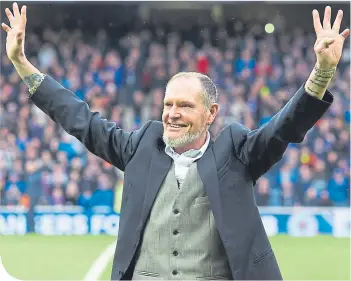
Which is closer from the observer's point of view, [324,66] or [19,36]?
[324,66]

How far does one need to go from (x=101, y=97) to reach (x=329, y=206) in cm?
608

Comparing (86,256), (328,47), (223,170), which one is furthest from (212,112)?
(86,256)

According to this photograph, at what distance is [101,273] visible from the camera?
427 inches

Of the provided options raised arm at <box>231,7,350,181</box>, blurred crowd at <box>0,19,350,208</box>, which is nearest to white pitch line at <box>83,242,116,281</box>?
blurred crowd at <box>0,19,350,208</box>

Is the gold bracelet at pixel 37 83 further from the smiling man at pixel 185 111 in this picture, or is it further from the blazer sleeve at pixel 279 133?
the blazer sleeve at pixel 279 133

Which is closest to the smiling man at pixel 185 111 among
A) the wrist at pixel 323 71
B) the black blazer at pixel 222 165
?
the black blazer at pixel 222 165

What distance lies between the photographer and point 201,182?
150 inches

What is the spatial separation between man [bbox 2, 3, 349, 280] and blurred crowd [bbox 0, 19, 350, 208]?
12.2 metres

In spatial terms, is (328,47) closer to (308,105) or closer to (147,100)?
(308,105)

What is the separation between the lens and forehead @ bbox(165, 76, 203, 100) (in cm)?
383

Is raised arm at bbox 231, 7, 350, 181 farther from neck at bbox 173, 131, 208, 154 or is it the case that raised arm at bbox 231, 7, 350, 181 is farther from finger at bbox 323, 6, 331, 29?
neck at bbox 173, 131, 208, 154

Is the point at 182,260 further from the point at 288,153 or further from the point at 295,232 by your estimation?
the point at 288,153

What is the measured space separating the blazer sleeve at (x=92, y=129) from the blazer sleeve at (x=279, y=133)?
534 mm

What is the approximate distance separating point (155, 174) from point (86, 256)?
350 inches
